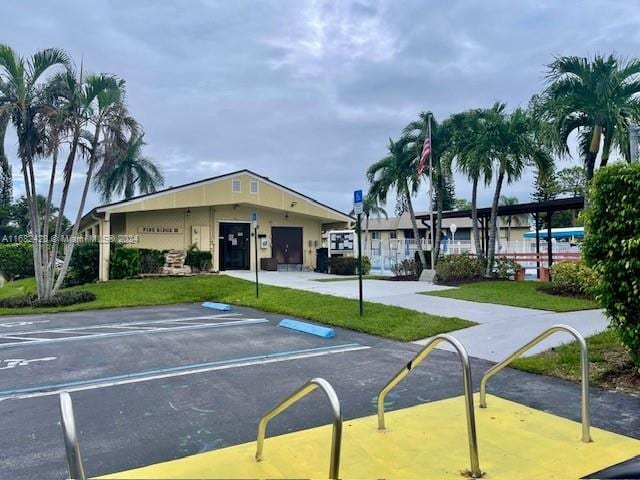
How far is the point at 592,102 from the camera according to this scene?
12.0 m

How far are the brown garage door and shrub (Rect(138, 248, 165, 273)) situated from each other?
5736mm

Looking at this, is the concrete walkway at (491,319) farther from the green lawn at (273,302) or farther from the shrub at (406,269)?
the shrub at (406,269)

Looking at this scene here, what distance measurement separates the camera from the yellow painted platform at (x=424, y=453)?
3172 millimetres

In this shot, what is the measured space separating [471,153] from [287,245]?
11.3m

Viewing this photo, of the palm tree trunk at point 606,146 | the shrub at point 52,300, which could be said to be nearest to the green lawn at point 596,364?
the palm tree trunk at point 606,146

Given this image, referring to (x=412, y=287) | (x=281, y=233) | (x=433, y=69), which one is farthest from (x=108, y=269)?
(x=433, y=69)

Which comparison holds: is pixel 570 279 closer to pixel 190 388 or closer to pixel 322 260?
pixel 190 388

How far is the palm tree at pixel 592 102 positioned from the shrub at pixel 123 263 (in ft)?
51.6

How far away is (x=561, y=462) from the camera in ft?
10.9

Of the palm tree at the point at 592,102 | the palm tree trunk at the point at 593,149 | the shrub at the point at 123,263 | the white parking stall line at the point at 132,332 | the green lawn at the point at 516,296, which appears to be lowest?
the white parking stall line at the point at 132,332

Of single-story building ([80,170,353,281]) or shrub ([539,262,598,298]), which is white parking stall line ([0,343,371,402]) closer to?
shrub ([539,262,598,298])

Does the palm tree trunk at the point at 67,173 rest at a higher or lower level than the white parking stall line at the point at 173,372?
higher

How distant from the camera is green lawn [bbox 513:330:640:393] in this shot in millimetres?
5359

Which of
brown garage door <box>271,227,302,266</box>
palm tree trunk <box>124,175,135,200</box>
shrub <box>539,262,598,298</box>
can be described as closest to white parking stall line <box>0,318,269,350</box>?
shrub <box>539,262,598,298</box>
